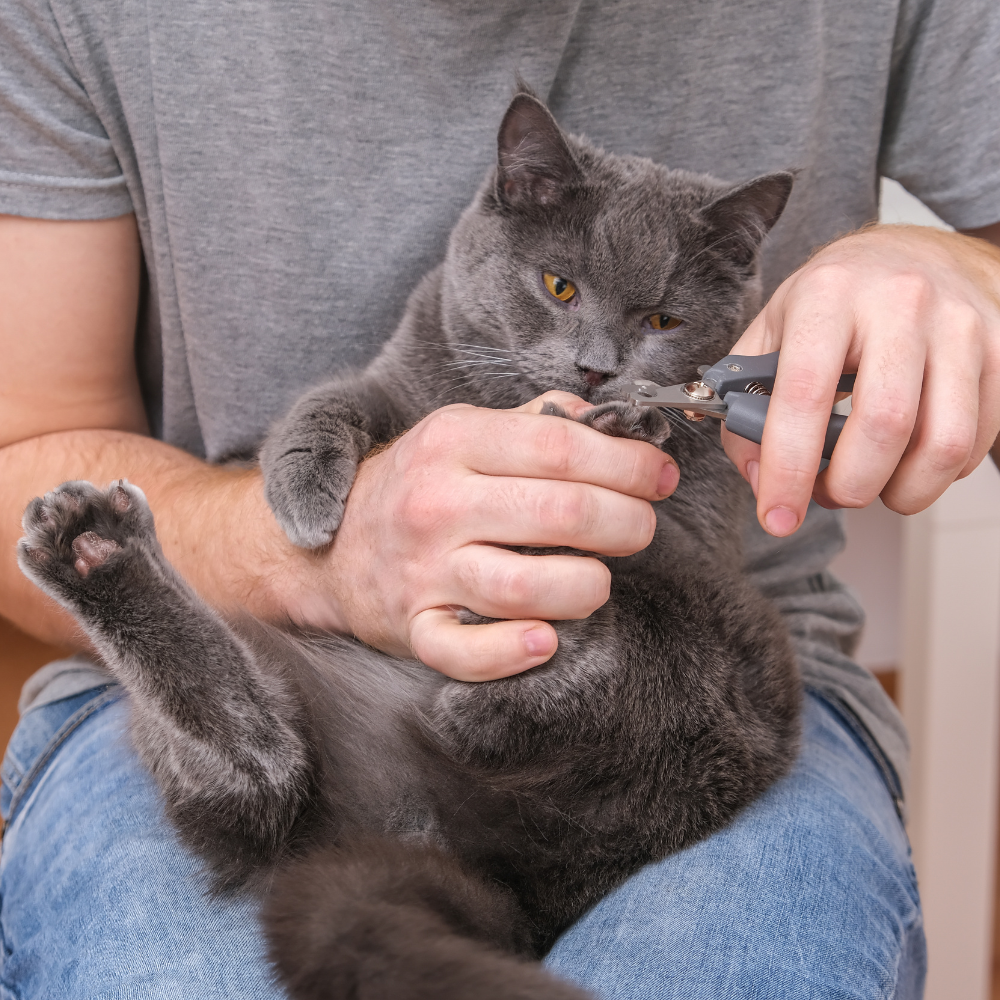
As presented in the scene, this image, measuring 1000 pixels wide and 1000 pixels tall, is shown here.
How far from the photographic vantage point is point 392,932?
0.61 meters

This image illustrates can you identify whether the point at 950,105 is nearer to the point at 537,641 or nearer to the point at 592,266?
the point at 592,266

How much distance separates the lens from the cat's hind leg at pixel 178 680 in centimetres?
86

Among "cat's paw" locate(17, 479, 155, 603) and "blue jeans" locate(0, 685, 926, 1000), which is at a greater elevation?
"cat's paw" locate(17, 479, 155, 603)

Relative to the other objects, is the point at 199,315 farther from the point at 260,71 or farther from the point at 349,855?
the point at 349,855

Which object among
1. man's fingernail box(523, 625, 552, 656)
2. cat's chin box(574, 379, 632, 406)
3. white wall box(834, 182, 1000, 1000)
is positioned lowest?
white wall box(834, 182, 1000, 1000)

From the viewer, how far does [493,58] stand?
3.76ft

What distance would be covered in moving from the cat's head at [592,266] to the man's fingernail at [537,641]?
339mm

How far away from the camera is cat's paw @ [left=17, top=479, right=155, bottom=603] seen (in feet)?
2.78

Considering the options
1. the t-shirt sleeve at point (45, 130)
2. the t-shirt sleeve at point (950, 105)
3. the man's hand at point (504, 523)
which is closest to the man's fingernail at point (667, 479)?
the man's hand at point (504, 523)

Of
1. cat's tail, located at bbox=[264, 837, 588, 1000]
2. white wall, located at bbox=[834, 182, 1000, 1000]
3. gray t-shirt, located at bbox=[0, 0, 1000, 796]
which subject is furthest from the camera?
white wall, located at bbox=[834, 182, 1000, 1000]

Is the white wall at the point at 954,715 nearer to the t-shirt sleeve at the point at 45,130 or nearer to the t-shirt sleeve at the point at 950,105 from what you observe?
the t-shirt sleeve at the point at 950,105

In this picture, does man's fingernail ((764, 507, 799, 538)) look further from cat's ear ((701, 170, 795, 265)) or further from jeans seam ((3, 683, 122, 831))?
jeans seam ((3, 683, 122, 831))

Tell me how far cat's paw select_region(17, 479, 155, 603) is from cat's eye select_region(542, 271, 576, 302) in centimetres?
59

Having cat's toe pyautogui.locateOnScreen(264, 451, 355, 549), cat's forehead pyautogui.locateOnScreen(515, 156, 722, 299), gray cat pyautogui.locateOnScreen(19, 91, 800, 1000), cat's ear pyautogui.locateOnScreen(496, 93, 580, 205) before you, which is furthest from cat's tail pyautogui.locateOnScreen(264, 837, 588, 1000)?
cat's ear pyautogui.locateOnScreen(496, 93, 580, 205)
